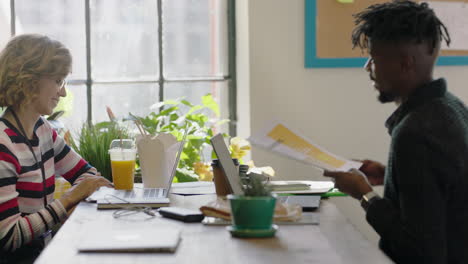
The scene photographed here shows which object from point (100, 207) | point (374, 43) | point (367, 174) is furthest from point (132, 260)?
point (367, 174)

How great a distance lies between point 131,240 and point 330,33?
1.91 m

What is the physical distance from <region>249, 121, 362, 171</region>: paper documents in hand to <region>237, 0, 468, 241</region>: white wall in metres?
1.22

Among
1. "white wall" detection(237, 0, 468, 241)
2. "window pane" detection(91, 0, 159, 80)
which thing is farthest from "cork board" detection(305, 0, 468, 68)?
"window pane" detection(91, 0, 159, 80)

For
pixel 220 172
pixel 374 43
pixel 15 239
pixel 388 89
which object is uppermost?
pixel 374 43

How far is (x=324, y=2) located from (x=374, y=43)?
1272 millimetres

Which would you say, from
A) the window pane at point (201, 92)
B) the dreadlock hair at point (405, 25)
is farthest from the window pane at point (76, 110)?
the dreadlock hair at point (405, 25)

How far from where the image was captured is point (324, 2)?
3.17 meters

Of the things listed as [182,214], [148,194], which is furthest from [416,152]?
[148,194]

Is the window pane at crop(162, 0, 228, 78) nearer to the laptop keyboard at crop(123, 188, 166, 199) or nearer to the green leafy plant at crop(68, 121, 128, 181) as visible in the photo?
the green leafy plant at crop(68, 121, 128, 181)

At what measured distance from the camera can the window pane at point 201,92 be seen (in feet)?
11.3

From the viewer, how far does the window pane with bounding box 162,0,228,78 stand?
11.2 ft

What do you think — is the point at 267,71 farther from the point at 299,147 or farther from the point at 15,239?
the point at 15,239

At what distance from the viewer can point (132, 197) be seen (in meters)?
2.13

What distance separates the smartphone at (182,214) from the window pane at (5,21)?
5.67 feet
